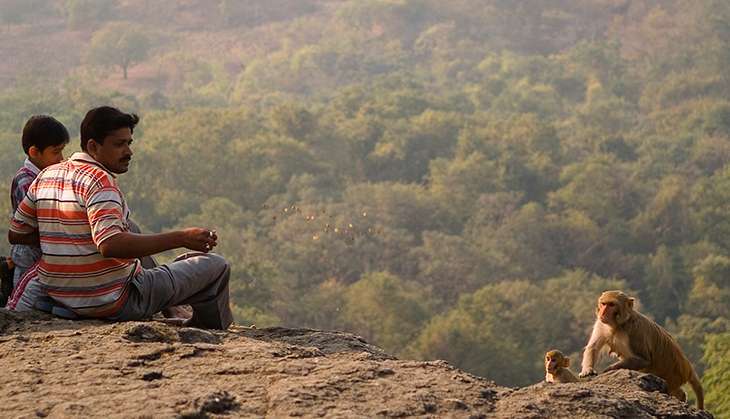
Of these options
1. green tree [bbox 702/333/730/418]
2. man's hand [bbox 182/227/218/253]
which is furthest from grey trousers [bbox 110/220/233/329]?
green tree [bbox 702/333/730/418]

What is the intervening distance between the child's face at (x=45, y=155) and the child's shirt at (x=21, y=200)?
0.02m

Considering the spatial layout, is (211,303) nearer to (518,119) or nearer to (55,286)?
(55,286)

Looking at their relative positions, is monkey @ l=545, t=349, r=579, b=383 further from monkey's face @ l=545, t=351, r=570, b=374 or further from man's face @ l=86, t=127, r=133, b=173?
man's face @ l=86, t=127, r=133, b=173

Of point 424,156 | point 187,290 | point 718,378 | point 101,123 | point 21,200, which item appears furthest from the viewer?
point 424,156

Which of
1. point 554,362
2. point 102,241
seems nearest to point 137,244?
point 102,241

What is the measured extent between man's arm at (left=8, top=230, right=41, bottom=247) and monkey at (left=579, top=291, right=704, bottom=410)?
212 centimetres

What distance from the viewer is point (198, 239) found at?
4.36m

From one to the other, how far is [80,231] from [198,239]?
0.41 m

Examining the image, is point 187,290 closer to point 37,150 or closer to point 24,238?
point 24,238

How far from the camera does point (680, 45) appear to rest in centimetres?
6850

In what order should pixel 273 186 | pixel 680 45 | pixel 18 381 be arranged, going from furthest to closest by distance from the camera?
pixel 680 45 < pixel 273 186 < pixel 18 381

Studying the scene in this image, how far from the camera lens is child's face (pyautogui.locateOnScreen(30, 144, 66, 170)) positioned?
5113 millimetres

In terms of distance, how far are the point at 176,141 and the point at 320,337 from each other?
35.8 m

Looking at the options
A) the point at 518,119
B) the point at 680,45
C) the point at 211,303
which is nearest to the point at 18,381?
the point at 211,303
